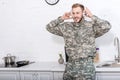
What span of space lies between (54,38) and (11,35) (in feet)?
2.41

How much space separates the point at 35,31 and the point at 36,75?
0.81 metres

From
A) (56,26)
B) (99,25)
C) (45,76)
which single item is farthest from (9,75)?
(99,25)

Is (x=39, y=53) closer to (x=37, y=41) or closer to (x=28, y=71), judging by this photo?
(x=37, y=41)

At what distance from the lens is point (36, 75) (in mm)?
3314

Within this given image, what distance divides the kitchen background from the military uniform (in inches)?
26.6

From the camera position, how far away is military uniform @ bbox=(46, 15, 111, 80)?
280cm

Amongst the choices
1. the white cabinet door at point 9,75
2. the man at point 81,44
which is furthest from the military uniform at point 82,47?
the white cabinet door at point 9,75

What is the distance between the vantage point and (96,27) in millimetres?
Answer: 2873

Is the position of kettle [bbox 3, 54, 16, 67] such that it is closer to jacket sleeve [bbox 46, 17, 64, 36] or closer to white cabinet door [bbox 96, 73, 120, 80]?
jacket sleeve [bbox 46, 17, 64, 36]

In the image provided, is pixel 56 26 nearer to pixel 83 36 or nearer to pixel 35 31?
pixel 83 36

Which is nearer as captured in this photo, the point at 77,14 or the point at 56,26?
the point at 77,14

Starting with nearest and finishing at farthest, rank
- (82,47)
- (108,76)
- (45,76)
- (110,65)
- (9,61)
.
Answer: (82,47) < (108,76) < (110,65) < (45,76) < (9,61)

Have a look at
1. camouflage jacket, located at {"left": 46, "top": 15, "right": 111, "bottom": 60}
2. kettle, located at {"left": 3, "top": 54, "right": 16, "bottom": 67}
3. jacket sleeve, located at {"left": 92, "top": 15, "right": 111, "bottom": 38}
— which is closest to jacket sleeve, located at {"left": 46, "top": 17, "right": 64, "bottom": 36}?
camouflage jacket, located at {"left": 46, "top": 15, "right": 111, "bottom": 60}

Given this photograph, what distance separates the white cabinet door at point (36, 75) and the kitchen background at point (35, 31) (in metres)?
0.55
